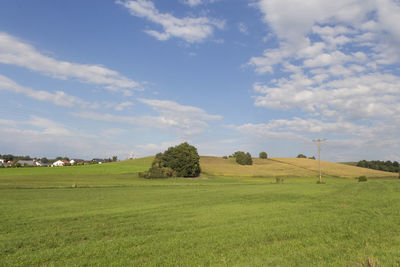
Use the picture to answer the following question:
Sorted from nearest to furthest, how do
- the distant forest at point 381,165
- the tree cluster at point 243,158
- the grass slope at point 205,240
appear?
the grass slope at point 205,240, the tree cluster at point 243,158, the distant forest at point 381,165

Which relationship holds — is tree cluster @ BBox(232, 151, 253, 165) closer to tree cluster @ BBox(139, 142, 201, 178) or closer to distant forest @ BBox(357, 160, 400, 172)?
tree cluster @ BBox(139, 142, 201, 178)

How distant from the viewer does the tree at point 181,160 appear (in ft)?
309

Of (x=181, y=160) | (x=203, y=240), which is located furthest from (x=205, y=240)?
(x=181, y=160)

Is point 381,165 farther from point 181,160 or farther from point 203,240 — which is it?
point 203,240

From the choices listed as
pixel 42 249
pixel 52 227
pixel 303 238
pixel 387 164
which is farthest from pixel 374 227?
pixel 387 164

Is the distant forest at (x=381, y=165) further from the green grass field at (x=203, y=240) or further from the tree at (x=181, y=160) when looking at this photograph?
the green grass field at (x=203, y=240)

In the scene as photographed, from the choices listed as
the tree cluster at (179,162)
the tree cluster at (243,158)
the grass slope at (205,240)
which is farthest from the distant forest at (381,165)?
the grass slope at (205,240)

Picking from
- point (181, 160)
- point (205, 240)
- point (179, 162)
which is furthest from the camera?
point (181, 160)

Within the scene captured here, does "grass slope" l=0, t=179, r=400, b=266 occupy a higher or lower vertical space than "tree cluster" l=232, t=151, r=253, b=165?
lower

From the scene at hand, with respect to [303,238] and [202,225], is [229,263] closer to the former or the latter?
[303,238]

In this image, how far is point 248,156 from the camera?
12750cm

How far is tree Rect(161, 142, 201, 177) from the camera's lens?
309 feet

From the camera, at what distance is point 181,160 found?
9462cm

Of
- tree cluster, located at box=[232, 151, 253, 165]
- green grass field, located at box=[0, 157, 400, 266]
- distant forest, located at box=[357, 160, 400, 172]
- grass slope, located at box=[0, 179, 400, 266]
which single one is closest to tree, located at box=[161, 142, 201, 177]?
tree cluster, located at box=[232, 151, 253, 165]
